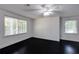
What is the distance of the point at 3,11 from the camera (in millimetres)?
4270

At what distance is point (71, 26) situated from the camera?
679 centimetres

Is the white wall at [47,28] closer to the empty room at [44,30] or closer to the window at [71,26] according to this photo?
the empty room at [44,30]

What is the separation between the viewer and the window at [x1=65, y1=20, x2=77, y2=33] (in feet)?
21.6

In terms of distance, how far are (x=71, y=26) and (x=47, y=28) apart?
2.02 meters

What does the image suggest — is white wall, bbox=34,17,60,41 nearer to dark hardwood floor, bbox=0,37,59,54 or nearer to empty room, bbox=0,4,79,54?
empty room, bbox=0,4,79,54

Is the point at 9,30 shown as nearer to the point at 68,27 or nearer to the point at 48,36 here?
the point at 48,36

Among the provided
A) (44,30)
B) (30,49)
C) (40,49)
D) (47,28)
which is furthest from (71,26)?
(30,49)

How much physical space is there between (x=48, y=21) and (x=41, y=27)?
43.5 inches

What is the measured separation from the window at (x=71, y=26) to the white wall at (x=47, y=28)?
3.27 ft

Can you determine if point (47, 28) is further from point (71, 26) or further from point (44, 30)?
point (71, 26)

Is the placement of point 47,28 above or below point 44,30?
above

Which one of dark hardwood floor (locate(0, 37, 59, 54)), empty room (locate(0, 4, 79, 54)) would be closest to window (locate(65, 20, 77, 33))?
empty room (locate(0, 4, 79, 54))

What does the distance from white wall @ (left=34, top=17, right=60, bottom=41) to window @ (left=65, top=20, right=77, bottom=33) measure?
3.27ft
